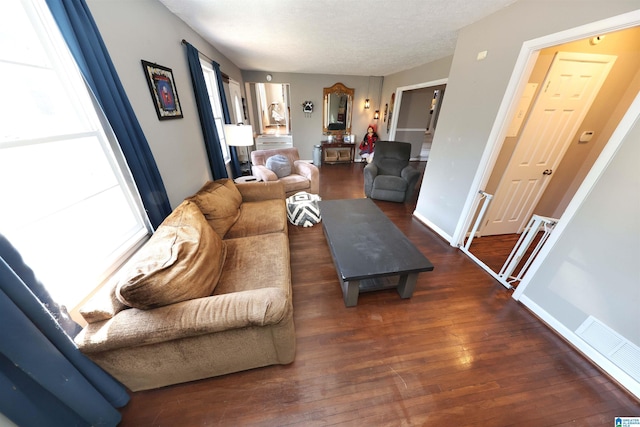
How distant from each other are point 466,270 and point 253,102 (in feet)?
18.9

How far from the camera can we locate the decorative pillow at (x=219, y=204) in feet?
5.76

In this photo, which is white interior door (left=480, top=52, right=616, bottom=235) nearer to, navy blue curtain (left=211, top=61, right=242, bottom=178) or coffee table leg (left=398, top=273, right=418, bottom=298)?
coffee table leg (left=398, top=273, right=418, bottom=298)

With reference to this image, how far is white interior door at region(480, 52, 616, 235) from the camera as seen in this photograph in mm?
1784

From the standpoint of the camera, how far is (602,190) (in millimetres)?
1275

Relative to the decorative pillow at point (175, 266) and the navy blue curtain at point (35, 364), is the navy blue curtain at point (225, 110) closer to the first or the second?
the decorative pillow at point (175, 266)

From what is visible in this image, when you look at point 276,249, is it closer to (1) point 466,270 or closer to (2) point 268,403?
(2) point 268,403

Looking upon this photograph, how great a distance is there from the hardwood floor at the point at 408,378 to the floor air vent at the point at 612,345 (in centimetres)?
13

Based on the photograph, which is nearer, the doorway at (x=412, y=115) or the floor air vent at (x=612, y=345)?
the floor air vent at (x=612, y=345)

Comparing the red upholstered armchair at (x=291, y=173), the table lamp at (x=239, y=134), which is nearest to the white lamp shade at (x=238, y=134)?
the table lamp at (x=239, y=134)

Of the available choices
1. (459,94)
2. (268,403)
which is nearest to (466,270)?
(459,94)

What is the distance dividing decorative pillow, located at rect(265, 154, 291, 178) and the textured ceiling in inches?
61.3

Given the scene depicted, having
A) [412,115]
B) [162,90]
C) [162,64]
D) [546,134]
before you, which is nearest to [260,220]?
[162,90]

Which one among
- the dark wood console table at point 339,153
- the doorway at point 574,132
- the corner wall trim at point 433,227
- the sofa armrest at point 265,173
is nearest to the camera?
the doorway at point 574,132

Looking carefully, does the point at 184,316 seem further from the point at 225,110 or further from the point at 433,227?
the point at 225,110
